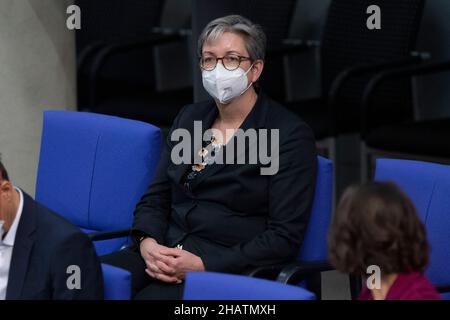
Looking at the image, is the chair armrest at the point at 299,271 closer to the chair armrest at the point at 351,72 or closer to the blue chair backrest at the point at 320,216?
the blue chair backrest at the point at 320,216

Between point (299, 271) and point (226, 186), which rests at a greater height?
point (226, 186)

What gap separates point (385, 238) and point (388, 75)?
2710mm

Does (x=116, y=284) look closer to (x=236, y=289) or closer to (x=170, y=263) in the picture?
(x=236, y=289)

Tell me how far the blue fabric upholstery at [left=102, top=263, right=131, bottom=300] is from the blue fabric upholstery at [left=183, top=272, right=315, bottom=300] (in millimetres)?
216

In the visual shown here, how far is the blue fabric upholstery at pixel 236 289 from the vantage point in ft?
7.75

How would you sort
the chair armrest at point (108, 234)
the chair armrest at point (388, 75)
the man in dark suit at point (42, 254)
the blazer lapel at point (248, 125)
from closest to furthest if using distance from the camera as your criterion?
the man in dark suit at point (42, 254) < the blazer lapel at point (248, 125) < the chair armrest at point (108, 234) < the chair armrest at point (388, 75)

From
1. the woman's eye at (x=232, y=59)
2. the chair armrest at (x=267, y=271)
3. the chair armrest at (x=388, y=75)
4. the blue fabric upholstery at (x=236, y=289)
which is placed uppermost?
the woman's eye at (x=232, y=59)

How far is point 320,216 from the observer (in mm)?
3346

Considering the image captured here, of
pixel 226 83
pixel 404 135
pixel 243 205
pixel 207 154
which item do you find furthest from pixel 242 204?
pixel 404 135

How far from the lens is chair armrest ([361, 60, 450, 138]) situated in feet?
16.1

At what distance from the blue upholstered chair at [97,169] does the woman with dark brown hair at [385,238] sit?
1345mm

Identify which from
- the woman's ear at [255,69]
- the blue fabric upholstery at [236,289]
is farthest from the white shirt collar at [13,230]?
the woman's ear at [255,69]
